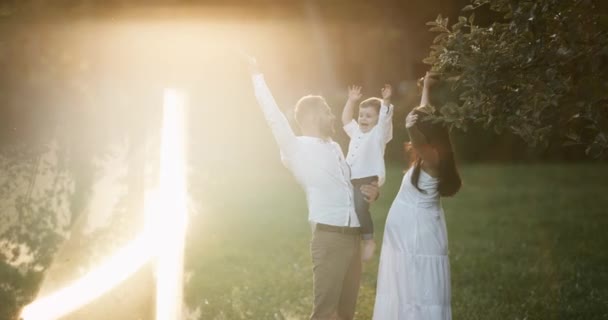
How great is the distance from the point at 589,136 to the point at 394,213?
1.43m

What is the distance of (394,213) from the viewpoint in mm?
5242

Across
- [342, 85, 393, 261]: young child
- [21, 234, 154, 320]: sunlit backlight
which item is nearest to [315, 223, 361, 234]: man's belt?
[342, 85, 393, 261]: young child

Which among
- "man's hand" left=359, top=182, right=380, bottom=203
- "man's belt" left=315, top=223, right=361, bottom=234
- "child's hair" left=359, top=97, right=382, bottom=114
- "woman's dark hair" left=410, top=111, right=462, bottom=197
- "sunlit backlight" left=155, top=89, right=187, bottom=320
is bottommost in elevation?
"sunlit backlight" left=155, top=89, right=187, bottom=320

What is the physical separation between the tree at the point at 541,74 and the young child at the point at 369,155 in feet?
2.13

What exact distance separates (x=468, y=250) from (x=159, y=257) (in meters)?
4.17

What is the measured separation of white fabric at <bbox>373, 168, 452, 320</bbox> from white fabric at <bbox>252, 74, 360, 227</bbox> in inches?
15.8

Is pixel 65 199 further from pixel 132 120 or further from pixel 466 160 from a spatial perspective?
pixel 466 160

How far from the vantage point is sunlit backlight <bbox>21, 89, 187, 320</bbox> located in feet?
22.0

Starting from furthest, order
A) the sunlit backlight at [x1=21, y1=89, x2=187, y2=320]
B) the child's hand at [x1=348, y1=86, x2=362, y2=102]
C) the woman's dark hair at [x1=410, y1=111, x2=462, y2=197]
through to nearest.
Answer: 1. the sunlit backlight at [x1=21, y1=89, x2=187, y2=320]
2. the child's hand at [x1=348, y1=86, x2=362, y2=102]
3. the woman's dark hair at [x1=410, y1=111, x2=462, y2=197]

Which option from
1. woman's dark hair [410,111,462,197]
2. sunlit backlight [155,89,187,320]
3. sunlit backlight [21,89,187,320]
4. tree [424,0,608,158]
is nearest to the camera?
tree [424,0,608,158]

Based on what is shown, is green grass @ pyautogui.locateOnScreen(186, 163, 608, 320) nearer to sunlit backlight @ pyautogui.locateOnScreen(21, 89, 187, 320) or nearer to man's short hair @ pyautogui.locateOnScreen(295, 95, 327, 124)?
sunlit backlight @ pyautogui.locateOnScreen(21, 89, 187, 320)

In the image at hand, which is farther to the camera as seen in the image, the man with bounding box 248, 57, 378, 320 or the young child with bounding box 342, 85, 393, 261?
the young child with bounding box 342, 85, 393, 261

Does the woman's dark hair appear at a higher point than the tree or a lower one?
lower

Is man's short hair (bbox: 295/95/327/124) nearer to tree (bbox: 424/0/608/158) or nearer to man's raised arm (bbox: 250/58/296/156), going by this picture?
man's raised arm (bbox: 250/58/296/156)
